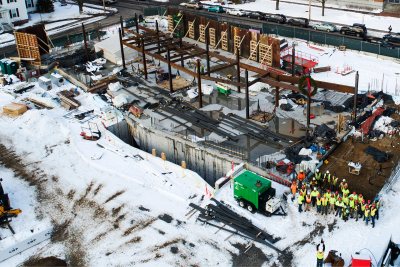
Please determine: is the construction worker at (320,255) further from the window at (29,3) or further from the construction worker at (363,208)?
the window at (29,3)

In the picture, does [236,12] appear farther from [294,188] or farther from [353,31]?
[294,188]

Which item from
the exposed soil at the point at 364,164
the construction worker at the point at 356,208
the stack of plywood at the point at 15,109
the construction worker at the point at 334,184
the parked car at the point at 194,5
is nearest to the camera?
the construction worker at the point at 356,208

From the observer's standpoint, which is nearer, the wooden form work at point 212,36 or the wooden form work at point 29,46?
the wooden form work at point 29,46

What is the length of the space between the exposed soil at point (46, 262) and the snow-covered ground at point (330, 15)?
159ft

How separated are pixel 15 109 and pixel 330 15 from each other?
142 feet

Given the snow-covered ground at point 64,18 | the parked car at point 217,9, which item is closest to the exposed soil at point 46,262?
the snow-covered ground at point 64,18

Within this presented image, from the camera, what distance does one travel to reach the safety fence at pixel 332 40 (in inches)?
1925

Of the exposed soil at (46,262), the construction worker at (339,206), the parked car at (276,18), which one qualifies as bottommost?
the exposed soil at (46,262)

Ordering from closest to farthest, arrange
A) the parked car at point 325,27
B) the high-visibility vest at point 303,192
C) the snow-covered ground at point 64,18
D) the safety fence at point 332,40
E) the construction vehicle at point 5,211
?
the high-visibility vest at point 303,192, the construction vehicle at point 5,211, the safety fence at point 332,40, the parked car at point 325,27, the snow-covered ground at point 64,18

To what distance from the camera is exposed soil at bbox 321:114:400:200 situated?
30.1 metres

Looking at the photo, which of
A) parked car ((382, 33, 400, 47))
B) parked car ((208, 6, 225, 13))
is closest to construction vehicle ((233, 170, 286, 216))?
parked car ((382, 33, 400, 47))

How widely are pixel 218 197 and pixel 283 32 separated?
31.4 m

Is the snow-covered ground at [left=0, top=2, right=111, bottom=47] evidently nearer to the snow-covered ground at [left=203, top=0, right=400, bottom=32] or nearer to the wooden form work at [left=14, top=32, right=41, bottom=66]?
the wooden form work at [left=14, top=32, right=41, bottom=66]

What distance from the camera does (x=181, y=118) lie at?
39.7 meters
